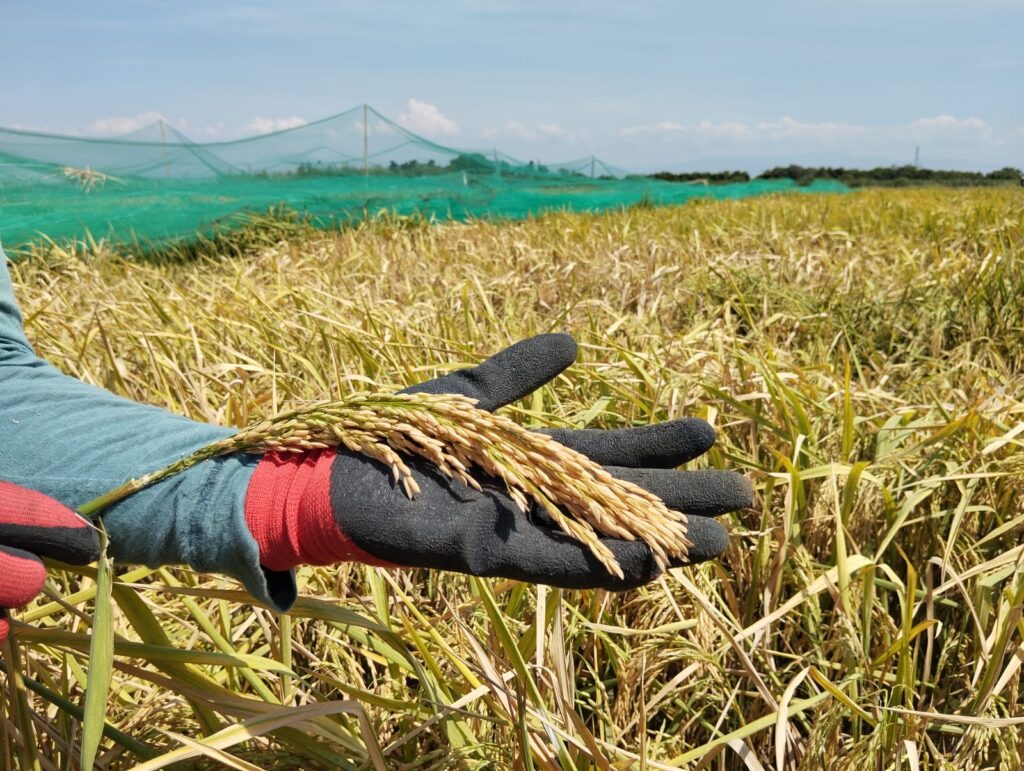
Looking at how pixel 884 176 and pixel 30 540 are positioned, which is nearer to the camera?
pixel 30 540

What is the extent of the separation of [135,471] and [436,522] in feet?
1.19

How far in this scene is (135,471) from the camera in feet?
3.25

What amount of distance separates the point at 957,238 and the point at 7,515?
16.5 ft

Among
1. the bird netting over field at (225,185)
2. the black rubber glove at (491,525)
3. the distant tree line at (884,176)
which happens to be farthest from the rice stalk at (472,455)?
the distant tree line at (884,176)

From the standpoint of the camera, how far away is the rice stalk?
2.86 ft

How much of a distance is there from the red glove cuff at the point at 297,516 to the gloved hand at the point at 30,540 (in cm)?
19

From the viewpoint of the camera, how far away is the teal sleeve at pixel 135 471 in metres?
0.96

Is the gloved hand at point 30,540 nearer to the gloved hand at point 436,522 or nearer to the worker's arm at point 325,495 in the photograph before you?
the worker's arm at point 325,495

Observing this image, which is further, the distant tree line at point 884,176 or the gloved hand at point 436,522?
the distant tree line at point 884,176

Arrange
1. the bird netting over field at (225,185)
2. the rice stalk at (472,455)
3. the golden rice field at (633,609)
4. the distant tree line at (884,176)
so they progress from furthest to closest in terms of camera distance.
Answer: the distant tree line at (884,176), the bird netting over field at (225,185), the golden rice field at (633,609), the rice stalk at (472,455)

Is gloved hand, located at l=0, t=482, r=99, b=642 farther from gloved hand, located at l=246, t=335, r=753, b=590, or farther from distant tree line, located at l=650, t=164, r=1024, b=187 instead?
distant tree line, located at l=650, t=164, r=1024, b=187

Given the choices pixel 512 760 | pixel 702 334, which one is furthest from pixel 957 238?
pixel 512 760

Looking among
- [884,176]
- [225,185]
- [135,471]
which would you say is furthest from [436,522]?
[884,176]

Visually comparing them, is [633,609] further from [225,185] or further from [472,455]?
[225,185]
